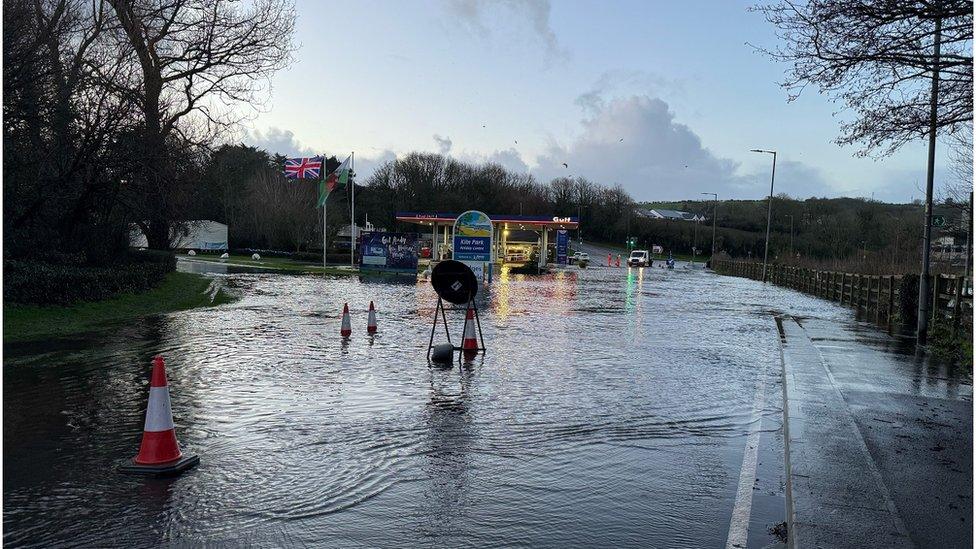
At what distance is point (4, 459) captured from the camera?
20.9 feet

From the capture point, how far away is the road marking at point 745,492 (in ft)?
16.3

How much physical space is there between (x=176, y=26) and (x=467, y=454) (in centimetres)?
2592

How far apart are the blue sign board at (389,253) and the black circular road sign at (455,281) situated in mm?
33671

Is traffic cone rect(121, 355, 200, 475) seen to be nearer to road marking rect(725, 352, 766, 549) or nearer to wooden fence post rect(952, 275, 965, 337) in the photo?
road marking rect(725, 352, 766, 549)

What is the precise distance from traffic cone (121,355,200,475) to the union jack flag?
41.8 metres

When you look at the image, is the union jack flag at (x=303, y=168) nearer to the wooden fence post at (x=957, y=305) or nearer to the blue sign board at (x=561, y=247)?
the wooden fence post at (x=957, y=305)

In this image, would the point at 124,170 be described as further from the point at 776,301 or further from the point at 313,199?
the point at 313,199

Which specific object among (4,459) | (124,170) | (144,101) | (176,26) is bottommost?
(4,459)

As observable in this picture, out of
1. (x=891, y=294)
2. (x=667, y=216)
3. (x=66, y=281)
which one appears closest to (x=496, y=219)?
(x=891, y=294)

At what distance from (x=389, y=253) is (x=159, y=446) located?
40902mm

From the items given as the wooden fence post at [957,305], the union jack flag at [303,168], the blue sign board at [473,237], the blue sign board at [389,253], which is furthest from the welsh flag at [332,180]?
the wooden fence post at [957,305]

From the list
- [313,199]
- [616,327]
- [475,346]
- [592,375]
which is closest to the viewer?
[592,375]

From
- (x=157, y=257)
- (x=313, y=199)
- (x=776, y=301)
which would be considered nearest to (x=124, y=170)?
(x=157, y=257)

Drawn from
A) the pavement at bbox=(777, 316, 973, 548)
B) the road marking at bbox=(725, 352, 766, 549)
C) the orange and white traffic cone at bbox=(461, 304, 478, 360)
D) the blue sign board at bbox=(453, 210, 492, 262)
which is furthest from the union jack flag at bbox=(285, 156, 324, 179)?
the road marking at bbox=(725, 352, 766, 549)
